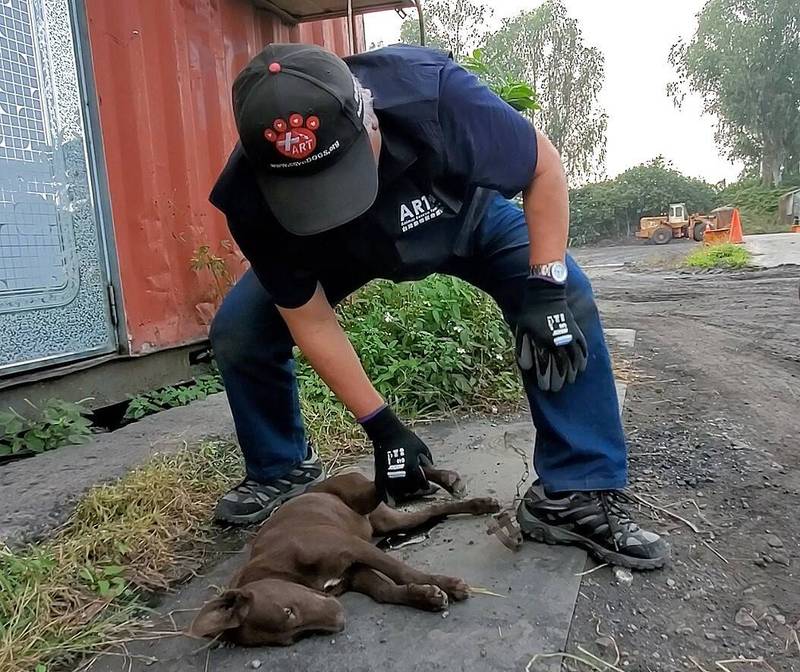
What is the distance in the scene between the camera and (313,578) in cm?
176

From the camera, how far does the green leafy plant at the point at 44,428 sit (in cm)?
289

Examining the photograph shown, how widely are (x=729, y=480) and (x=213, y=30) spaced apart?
344 centimetres

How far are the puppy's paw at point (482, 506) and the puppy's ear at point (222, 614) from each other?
0.81 metres

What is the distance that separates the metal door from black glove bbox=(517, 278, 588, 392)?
2194 mm

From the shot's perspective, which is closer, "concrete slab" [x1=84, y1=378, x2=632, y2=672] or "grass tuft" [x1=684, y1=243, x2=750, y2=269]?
"concrete slab" [x1=84, y1=378, x2=632, y2=672]

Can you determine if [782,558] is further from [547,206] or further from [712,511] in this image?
[547,206]

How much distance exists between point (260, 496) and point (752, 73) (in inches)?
1424

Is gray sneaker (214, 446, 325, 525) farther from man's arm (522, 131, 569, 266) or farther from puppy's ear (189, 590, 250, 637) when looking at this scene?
man's arm (522, 131, 569, 266)

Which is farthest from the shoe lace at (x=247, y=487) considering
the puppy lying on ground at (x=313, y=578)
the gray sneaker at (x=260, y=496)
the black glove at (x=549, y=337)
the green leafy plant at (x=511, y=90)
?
the green leafy plant at (x=511, y=90)

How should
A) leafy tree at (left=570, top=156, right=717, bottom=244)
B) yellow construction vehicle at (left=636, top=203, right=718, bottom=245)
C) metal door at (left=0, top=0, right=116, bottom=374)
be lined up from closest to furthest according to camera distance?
metal door at (left=0, top=0, right=116, bottom=374), yellow construction vehicle at (left=636, top=203, right=718, bottom=245), leafy tree at (left=570, top=156, right=717, bottom=244)

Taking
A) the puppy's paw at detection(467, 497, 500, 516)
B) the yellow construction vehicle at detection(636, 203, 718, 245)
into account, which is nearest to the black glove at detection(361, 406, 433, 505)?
the puppy's paw at detection(467, 497, 500, 516)

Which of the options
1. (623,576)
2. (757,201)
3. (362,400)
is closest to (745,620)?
(623,576)

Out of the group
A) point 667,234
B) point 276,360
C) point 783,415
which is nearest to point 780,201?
point 667,234

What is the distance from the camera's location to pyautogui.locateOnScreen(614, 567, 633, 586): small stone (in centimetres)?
187
